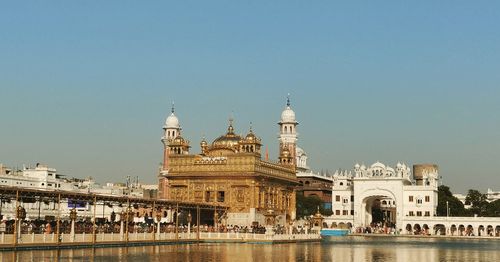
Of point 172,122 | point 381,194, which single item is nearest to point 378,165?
point 381,194

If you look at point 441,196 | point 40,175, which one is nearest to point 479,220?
point 441,196

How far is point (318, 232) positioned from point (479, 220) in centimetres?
3221

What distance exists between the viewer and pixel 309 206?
386 feet

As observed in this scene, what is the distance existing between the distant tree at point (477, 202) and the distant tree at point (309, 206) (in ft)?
67.2

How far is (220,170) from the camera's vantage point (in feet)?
239

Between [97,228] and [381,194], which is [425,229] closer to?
[381,194]

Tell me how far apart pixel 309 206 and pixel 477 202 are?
2416 cm

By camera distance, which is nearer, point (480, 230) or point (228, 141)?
point (228, 141)

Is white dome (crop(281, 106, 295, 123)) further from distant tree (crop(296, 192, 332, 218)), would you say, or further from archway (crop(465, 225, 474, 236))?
archway (crop(465, 225, 474, 236))

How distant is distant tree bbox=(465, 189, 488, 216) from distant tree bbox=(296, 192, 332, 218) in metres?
20.5

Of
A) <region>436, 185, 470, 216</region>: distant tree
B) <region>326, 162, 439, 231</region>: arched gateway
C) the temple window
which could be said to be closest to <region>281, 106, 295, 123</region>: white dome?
<region>326, 162, 439, 231</region>: arched gateway

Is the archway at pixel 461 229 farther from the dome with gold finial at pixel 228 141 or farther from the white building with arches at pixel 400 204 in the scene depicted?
the dome with gold finial at pixel 228 141

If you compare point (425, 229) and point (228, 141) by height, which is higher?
point (228, 141)

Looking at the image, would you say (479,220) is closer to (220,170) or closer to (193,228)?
(220,170)
